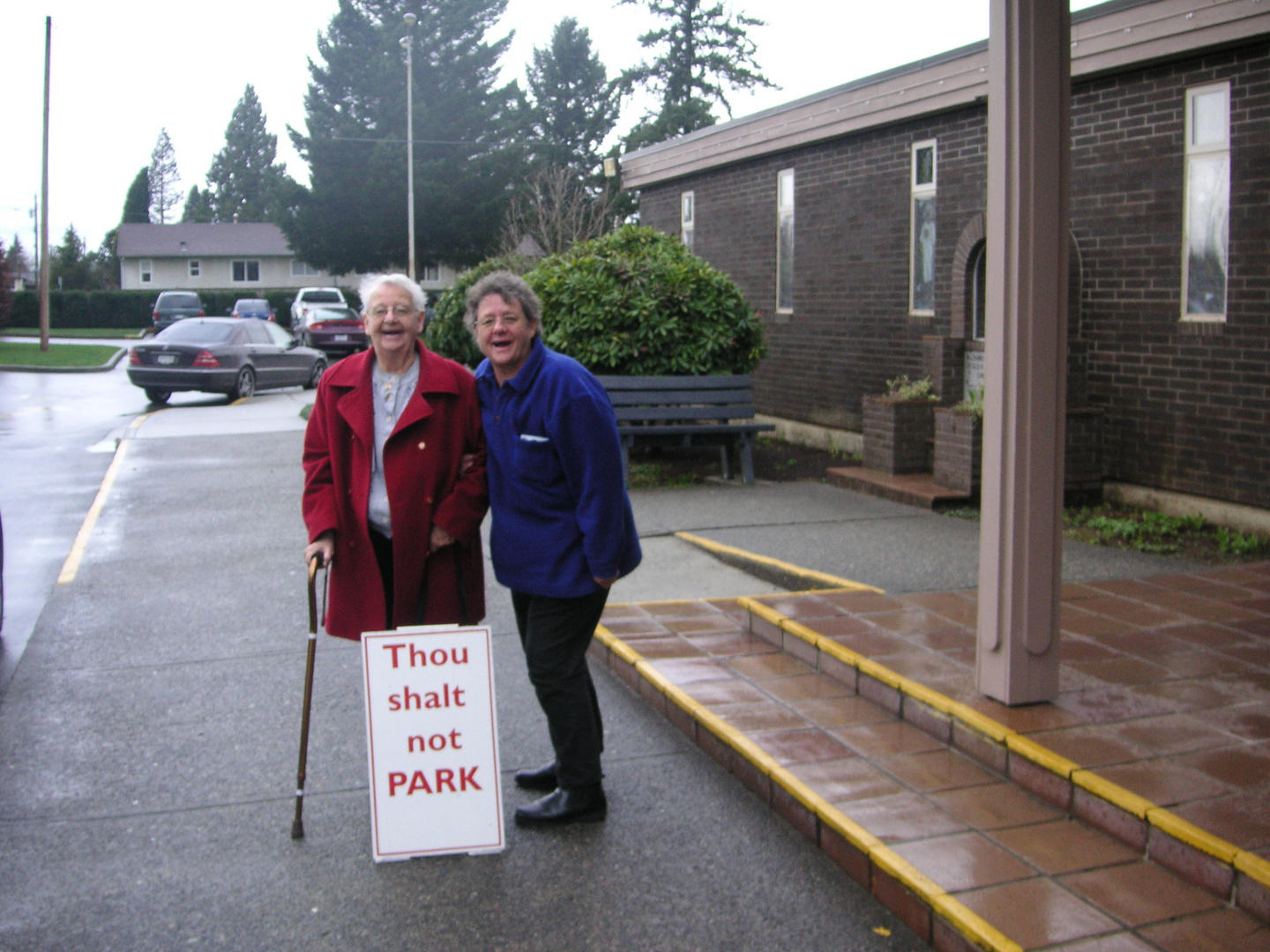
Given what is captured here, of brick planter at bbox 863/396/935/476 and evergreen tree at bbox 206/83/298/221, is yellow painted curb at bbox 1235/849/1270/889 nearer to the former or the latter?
brick planter at bbox 863/396/935/476

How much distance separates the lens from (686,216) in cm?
1691

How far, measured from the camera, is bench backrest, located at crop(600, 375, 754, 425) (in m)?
10.8

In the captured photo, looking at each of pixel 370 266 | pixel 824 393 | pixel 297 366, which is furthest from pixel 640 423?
pixel 370 266

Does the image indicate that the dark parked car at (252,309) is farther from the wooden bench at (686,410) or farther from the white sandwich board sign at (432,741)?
the white sandwich board sign at (432,741)

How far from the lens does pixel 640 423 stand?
39.4 ft

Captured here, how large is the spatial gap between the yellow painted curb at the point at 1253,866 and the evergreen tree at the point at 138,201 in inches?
4429

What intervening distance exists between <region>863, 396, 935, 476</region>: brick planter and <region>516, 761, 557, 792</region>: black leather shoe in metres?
6.53

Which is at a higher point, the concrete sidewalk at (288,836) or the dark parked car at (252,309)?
the dark parked car at (252,309)

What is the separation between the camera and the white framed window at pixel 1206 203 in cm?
838

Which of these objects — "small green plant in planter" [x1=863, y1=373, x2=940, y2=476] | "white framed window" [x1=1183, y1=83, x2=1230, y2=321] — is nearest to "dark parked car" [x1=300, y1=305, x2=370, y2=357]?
"small green plant in planter" [x1=863, y1=373, x2=940, y2=476]

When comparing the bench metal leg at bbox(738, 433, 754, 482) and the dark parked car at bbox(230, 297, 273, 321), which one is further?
the dark parked car at bbox(230, 297, 273, 321)

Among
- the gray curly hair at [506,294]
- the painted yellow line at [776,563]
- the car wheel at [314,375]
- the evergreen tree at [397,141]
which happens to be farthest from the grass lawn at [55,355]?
the gray curly hair at [506,294]

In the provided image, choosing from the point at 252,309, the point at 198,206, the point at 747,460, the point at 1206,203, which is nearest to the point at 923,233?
the point at 747,460

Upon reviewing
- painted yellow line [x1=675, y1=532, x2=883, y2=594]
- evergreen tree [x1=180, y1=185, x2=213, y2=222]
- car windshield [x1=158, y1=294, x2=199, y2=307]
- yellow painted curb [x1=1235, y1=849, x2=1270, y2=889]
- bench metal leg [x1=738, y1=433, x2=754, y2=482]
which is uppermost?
evergreen tree [x1=180, y1=185, x2=213, y2=222]
